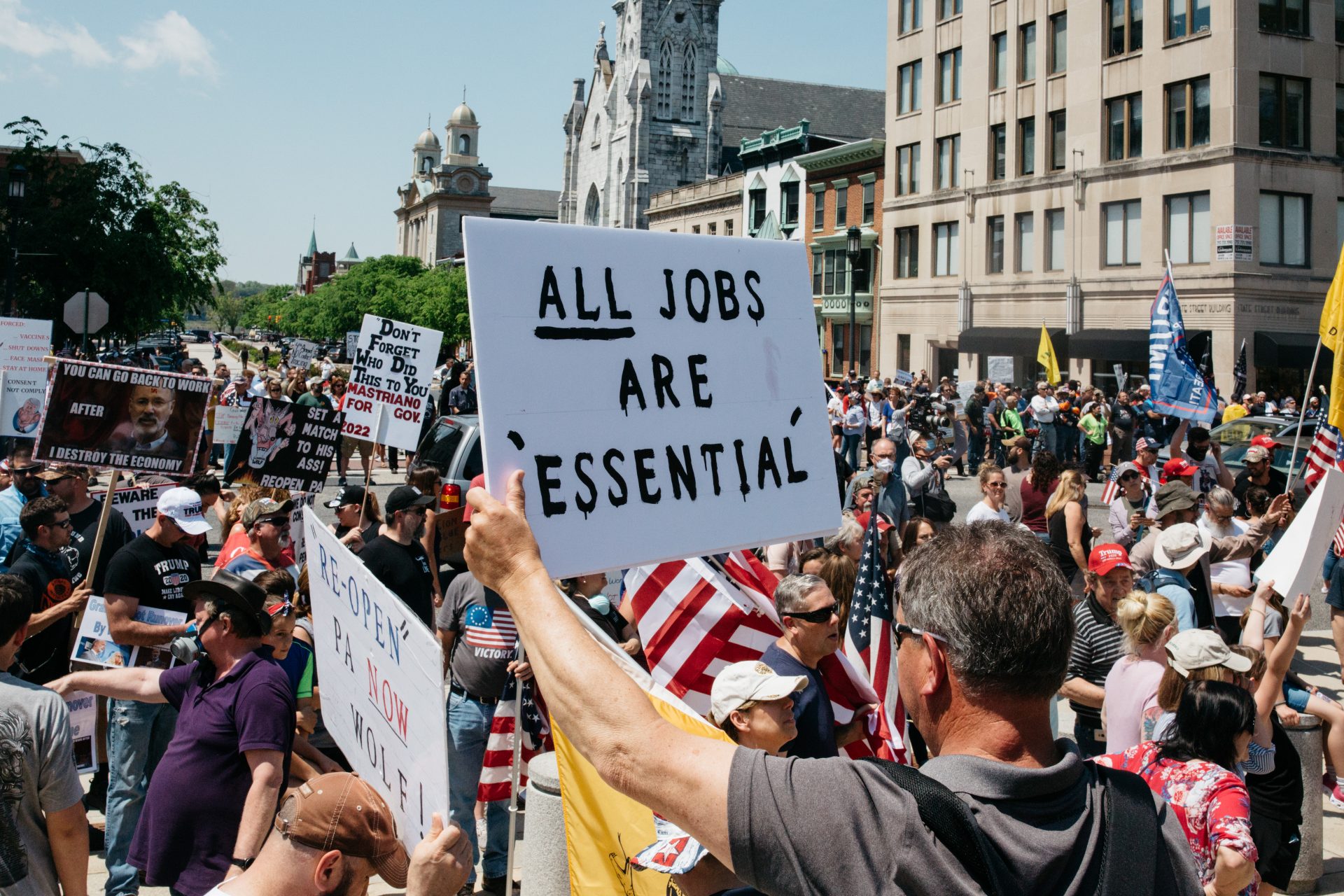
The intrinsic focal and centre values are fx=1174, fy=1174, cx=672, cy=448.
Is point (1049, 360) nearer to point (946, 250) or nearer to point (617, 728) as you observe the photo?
point (946, 250)

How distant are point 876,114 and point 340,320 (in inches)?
2227

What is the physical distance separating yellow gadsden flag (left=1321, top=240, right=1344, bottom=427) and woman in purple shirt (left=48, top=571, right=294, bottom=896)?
26.1 ft

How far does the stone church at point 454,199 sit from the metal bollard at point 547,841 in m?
149

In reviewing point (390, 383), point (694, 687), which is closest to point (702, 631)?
point (694, 687)

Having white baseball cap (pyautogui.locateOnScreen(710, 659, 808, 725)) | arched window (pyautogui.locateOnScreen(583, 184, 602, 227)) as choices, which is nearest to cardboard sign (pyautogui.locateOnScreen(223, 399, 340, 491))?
white baseball cap (pyautogui.locateOnScreen(710, 659, 808, 725))

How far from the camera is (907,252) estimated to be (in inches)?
1826

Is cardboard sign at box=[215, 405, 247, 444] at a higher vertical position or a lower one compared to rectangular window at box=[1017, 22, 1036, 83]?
lower

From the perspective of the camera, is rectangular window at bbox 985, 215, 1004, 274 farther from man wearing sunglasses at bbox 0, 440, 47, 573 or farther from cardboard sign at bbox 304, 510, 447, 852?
cardboard sign at bbox 304, 510, 447, 852

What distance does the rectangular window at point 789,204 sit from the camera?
57750mm

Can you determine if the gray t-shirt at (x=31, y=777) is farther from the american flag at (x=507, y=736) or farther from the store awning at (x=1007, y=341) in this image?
the store awning at (x=1007, y=341)

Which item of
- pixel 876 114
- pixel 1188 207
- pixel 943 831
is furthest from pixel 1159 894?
pixel 876 114

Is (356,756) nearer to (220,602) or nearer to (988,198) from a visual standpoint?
(220,602)

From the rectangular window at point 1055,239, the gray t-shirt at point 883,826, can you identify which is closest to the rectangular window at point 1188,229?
the rectangular window at point 1055,239

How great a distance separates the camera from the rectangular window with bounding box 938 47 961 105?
4269 cm
